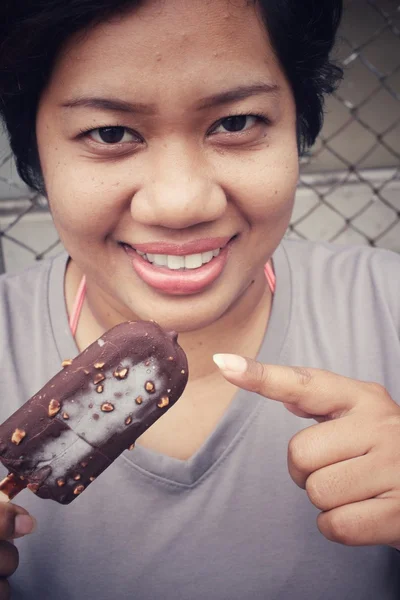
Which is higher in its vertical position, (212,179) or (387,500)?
(212,179)

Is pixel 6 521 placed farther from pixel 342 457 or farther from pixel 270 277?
pixel 270 277

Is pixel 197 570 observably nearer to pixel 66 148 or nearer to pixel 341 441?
pixel 341 441

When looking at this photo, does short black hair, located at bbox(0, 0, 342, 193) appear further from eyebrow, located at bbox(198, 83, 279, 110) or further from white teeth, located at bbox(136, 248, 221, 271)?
white teeth, located at bbox(136, 248, 221, 271)

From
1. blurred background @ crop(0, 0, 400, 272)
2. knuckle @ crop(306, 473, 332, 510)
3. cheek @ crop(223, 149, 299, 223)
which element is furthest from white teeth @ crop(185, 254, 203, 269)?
blurred background @ crop(0, 0, 400, 272)

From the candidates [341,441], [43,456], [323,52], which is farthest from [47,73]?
[341,441]

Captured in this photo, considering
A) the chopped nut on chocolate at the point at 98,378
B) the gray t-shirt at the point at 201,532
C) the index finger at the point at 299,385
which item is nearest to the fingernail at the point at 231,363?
the index finger at the point at 299,385

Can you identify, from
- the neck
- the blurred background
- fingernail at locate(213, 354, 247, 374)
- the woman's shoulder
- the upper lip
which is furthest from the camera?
the blurred background

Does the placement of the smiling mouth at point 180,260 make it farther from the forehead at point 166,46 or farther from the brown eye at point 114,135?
the forehead at point 166,46
